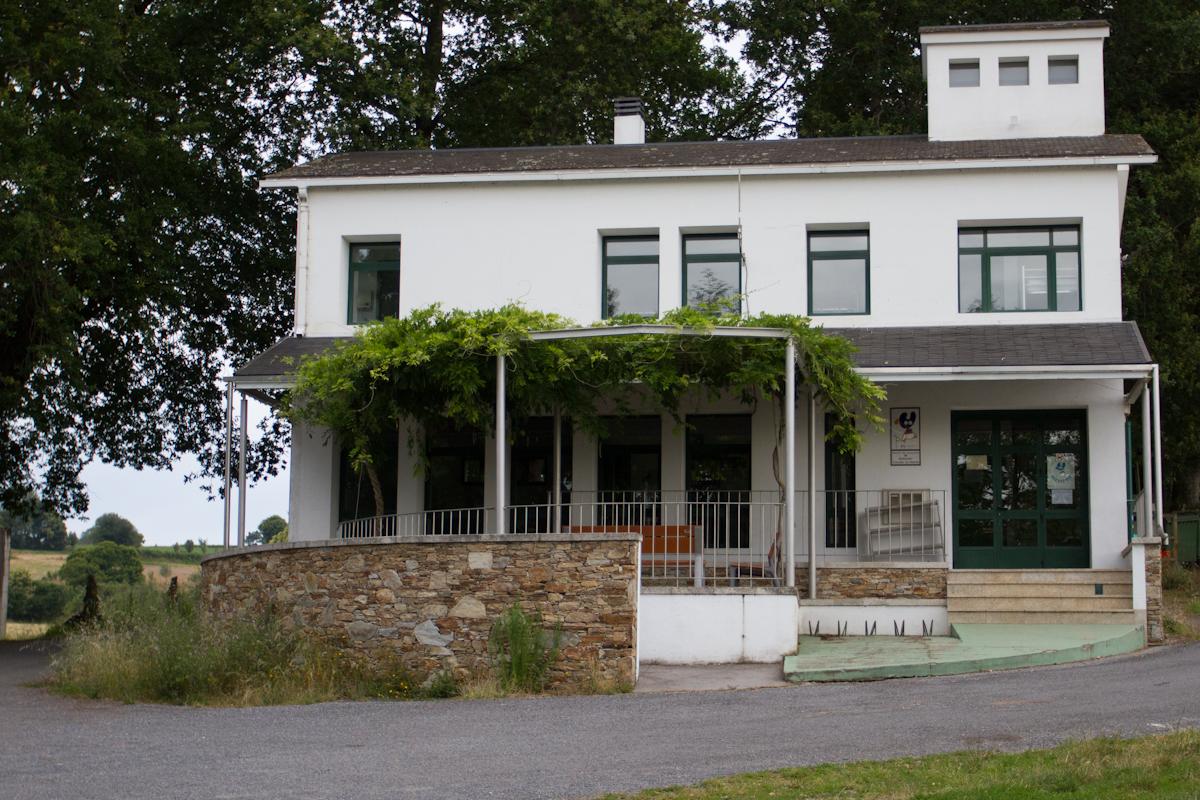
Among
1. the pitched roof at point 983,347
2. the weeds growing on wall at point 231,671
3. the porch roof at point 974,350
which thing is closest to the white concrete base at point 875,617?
the porch roof at point 974,350

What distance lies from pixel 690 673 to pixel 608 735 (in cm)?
388

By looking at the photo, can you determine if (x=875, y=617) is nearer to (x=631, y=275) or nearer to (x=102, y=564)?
(x=631, y=275)

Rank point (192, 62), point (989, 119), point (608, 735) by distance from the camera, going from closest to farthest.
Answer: point (608, 735) < point (989, 119) < point (192, 62)

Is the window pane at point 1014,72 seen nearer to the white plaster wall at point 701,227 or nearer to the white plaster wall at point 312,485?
the white plaster wall at point 701,227

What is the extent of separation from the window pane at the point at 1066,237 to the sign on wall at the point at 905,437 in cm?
310

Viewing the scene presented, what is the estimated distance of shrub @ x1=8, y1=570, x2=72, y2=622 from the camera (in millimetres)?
48597

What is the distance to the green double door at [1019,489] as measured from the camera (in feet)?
66.9

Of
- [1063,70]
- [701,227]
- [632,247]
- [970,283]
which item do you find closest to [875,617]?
[970,283]

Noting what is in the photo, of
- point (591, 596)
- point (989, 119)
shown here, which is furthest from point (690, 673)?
point (989, 119)

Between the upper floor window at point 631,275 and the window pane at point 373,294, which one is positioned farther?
the window pane at point 373,294

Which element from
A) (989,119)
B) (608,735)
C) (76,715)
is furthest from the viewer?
(989,119)

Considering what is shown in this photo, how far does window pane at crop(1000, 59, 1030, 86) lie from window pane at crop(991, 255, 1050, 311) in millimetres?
3341

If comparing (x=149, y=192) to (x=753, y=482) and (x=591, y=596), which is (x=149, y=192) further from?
(x=591, y=596)

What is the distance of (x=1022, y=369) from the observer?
1869cm
